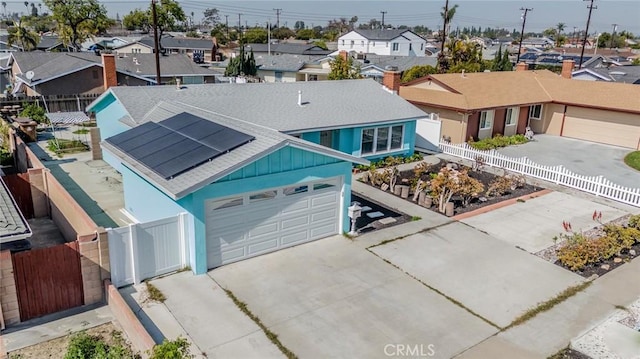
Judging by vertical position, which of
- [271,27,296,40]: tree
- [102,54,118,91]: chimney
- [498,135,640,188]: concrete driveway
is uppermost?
[271,27,296,40]: tree

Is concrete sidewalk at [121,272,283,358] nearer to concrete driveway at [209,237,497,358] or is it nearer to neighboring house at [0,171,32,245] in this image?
concrete driveway at [209,237,497,358]

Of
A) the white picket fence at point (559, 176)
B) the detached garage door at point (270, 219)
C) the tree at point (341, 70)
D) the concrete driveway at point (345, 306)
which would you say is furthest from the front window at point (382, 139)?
the tree at point (341, 70)

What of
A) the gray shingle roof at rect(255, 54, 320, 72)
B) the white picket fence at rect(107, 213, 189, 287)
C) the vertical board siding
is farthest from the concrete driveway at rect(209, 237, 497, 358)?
the gray shingle roof at rect(255, 54, 320, 72)

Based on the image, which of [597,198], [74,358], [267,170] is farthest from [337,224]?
[597,198]

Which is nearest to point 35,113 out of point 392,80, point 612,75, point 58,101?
point 58,101

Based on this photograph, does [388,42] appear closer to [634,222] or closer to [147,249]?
[634,222]

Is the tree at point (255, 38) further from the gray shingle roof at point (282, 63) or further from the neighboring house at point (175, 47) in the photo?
the gray shingle roof at point (282, 63)

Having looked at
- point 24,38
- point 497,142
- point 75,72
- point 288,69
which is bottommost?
point 497,142
